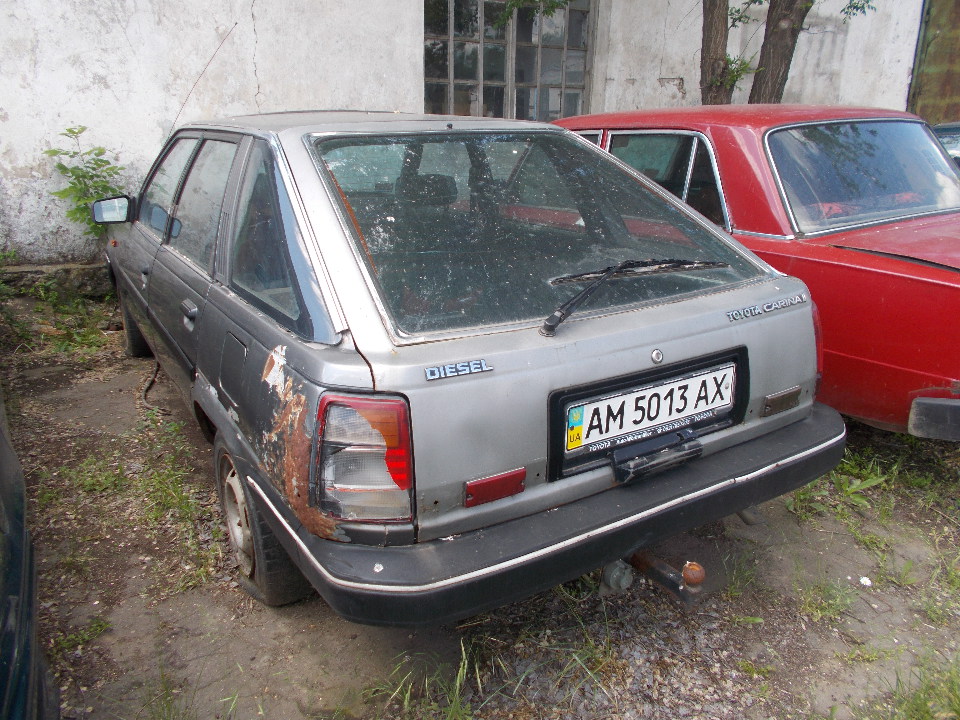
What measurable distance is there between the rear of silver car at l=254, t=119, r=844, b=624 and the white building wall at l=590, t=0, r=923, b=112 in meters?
5.84

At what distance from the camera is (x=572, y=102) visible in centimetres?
781

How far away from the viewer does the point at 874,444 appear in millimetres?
3422

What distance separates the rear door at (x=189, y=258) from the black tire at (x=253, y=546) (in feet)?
1.41

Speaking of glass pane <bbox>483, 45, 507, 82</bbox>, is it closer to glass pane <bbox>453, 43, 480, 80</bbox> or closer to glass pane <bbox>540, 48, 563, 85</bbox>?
glass pane <bbox>453, 43, 480, 80</bbox>

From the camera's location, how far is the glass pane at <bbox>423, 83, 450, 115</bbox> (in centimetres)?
696

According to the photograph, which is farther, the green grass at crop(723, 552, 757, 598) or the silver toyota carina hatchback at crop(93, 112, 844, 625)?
the green grass at crop(723, 552, 757, 598)

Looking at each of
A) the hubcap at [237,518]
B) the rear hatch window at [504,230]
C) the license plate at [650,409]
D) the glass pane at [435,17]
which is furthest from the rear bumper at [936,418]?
the glass pane at [435,17]

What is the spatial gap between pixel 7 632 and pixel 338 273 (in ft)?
3.60

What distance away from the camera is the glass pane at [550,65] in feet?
24.5

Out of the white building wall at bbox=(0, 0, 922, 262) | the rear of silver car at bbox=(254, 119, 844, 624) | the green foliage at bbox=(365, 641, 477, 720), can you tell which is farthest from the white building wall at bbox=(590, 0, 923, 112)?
the green foliage at bbox=(365, 641, 477, 720)

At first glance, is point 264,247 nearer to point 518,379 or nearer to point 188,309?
point 188,309

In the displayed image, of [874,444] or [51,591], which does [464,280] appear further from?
[874,444]

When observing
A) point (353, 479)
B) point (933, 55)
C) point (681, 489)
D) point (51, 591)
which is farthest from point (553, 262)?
point (933, 55)

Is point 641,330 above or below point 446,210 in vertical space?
below
